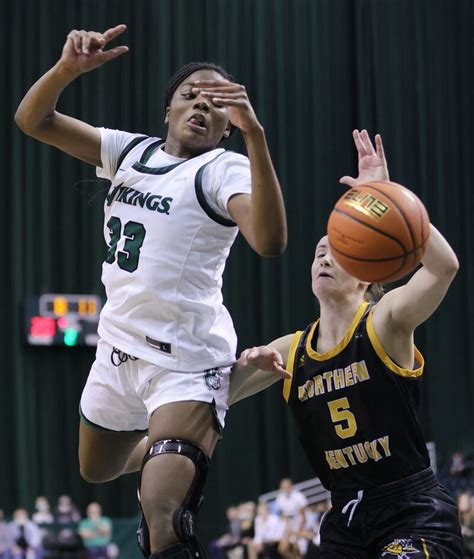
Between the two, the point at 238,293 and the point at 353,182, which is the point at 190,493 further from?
the point at 238,293

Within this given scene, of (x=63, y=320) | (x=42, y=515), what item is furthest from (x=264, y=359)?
(x=63, y=320)

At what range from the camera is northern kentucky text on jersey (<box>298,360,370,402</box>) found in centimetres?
443

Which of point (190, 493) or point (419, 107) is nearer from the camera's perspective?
point (190, 493)

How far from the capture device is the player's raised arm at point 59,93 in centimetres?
413

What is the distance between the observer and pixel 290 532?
1345 centimetres

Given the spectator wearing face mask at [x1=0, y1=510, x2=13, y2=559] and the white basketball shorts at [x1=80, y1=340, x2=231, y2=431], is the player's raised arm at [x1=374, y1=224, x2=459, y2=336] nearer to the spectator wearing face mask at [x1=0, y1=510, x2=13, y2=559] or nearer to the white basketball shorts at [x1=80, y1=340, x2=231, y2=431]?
the white basketball shorts at [x1=80, y1=340, x2=231, y2=431]

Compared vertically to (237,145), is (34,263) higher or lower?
lower

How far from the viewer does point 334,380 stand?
14.7 feet

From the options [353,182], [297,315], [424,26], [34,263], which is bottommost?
[297,315]

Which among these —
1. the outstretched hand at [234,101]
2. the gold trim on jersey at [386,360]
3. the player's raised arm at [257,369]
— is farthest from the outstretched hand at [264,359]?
the outstretched hand at [234,101]

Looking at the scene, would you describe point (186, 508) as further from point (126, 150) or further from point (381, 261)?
point (126, 150)

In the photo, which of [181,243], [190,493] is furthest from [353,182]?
[190,493]

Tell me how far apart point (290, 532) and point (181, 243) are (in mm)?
9965

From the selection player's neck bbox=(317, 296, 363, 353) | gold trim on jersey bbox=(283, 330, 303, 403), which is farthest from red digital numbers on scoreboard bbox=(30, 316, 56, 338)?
player's neck bbox=(317, 296, 363, 353)
